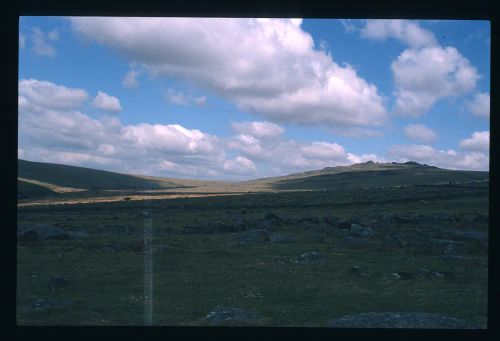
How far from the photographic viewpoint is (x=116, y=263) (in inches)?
575

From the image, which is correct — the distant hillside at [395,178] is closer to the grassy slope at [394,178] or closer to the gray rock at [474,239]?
the grassy slope at [394,178]

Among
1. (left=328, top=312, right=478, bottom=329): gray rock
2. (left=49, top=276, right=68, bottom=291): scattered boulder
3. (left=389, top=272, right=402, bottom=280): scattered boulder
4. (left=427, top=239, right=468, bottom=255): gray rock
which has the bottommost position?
(left=49, top=276, right=68, bottom=291): scattered boulder

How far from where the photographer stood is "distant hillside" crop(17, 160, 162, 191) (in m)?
133

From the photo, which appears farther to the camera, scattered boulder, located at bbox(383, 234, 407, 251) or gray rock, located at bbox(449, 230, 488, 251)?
scattered boulder, located at bbox(383, 234, 407, 251)

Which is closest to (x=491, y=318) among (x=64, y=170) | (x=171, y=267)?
(x=171, y=267)

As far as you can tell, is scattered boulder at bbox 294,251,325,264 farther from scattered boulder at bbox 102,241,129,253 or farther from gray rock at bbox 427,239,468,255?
scattered boulder at bbox 102,241,129,253

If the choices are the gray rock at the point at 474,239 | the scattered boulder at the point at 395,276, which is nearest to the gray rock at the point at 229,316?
the scattered boulder at the point at 395,276

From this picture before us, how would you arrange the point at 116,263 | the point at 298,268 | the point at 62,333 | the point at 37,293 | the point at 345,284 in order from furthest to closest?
the point at 116,263 < the point at 298,268 < the point at 345,284 < the point at 37,293 < the point at 62,333

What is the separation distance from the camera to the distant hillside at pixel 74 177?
436ft

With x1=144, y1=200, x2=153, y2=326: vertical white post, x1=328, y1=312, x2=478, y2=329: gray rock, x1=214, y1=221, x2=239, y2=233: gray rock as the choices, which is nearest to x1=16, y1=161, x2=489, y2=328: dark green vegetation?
x1=144, y1=200, x2=153, y2=326: vertical white post

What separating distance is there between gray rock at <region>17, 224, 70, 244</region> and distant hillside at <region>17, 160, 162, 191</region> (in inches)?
4261

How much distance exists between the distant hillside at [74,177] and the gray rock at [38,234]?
355ft
